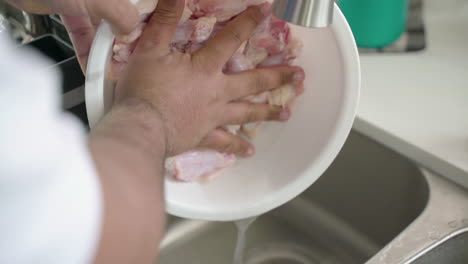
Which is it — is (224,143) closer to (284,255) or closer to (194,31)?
(194,31)

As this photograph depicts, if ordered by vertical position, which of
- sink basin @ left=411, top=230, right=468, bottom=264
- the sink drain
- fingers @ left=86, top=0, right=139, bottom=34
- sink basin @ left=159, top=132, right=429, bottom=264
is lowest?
the sink drain

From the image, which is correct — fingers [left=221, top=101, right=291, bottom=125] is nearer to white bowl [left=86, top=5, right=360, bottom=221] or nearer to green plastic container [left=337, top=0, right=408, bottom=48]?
white bowl [left=86, top=5, right=360, bottom=221]

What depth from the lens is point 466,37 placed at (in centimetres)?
100

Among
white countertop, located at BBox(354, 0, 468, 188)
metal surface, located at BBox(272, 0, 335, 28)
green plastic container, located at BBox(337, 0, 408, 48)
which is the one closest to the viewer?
metal surface, located at BBox(272, 0, 335, 28)

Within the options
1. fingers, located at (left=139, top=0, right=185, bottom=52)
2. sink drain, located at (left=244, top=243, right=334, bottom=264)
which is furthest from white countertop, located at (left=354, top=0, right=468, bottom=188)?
fingers, located at (left=139, top=0, right=185, bottom=52)

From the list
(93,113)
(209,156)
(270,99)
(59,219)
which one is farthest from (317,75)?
(59,219)

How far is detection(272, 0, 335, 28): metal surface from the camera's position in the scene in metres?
0.46

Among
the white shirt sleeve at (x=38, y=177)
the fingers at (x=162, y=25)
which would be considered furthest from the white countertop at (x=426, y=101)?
the white shirt sleeve at (x=38, y=177)

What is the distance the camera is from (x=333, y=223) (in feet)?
3.21

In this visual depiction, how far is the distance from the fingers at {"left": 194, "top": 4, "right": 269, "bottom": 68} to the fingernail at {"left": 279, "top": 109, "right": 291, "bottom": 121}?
131 millimetres

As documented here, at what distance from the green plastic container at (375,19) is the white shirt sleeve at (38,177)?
2.31 ft

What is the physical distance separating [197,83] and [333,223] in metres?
0.49

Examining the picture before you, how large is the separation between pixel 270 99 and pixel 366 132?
21cm

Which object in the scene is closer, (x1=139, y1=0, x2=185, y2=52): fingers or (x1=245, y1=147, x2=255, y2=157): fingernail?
(x1=139, y1=0, x2=185, y2=52): fingers
